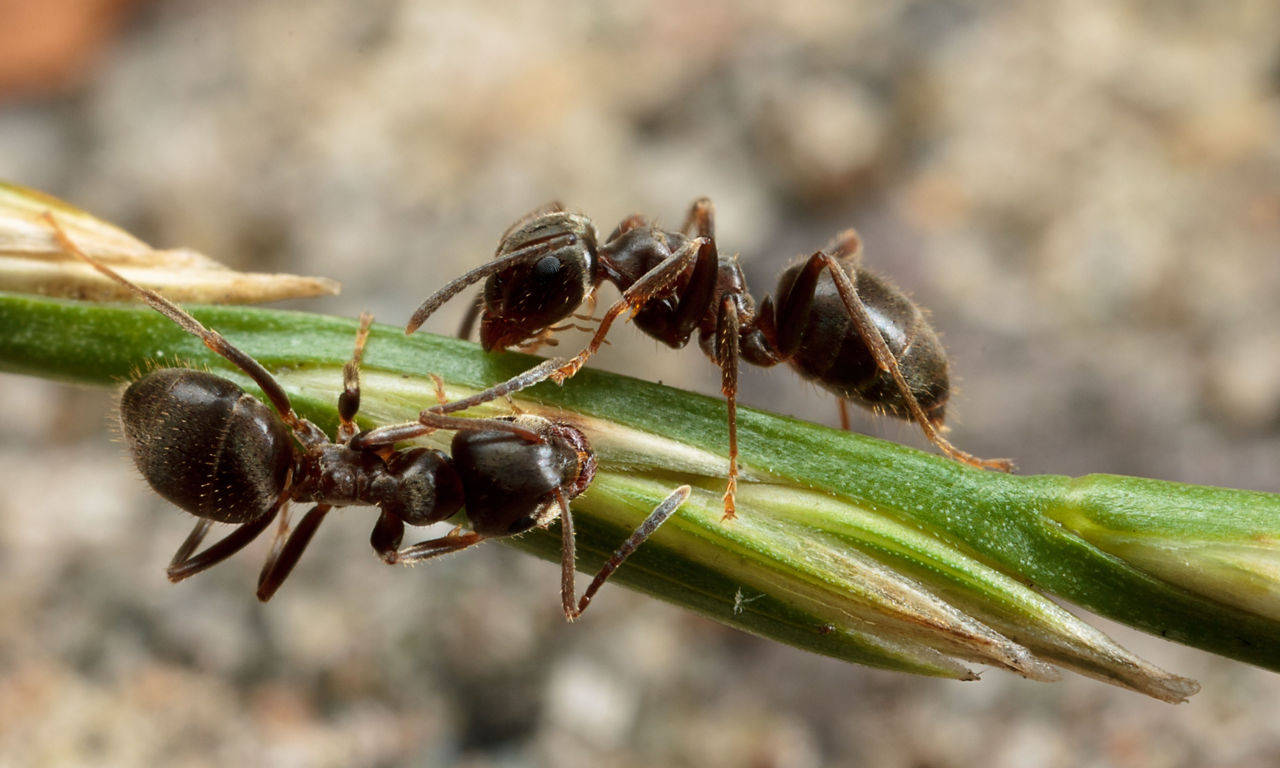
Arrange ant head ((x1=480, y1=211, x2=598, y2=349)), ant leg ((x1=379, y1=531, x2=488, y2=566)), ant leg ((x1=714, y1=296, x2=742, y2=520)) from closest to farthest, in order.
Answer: ant leg ((x1=714, y1=296, x2=742, y2=520)) < ant leg ((x1=379, y1=531, x2=488, y2=566)) < ant head ((x1=480, y1=211, x2=598, y2=349))

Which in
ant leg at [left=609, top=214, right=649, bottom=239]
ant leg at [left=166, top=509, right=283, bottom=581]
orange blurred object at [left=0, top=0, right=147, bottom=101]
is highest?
orange blurred object at [left=0, top=0, right=147, bottom=101]

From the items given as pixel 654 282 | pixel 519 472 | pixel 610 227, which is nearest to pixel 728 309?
pixel 654 282

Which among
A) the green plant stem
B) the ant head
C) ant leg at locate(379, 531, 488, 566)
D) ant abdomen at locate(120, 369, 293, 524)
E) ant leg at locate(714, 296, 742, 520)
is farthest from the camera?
the ant head

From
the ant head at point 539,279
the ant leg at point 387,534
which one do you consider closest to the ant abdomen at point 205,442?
the ant leg at point 387,534

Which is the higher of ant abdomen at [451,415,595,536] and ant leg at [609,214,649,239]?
ant leg at [609,214,649,239]

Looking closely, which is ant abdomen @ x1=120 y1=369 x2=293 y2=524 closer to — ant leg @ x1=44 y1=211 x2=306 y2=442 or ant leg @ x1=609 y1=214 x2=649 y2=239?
ant leg @ x1=44 y1=211 x2=306 y2=442

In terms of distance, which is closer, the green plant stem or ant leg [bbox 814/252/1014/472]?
the green plant stem

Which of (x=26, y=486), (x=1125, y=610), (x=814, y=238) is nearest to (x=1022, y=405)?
(x=814, y=238)

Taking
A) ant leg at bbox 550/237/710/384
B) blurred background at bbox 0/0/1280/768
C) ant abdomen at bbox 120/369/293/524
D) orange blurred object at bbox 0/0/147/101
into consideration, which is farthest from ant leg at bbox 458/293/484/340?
orange blurred object at bbox 0/0/147/101
